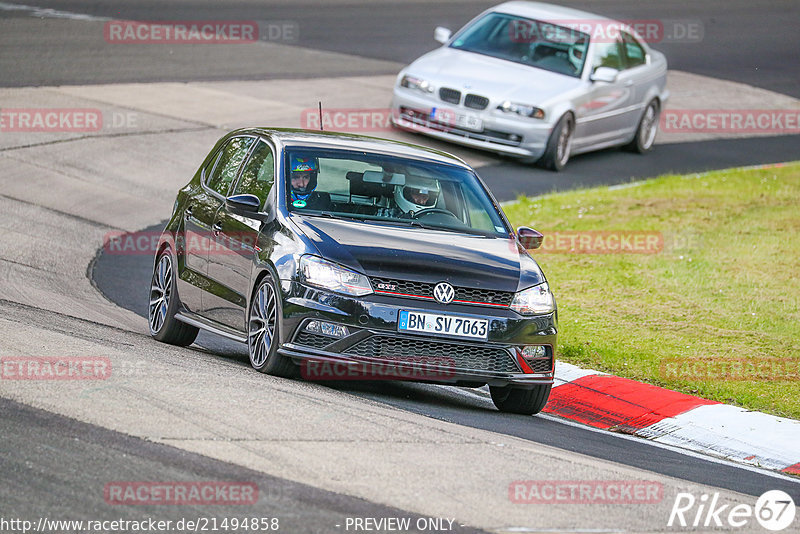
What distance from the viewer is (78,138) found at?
1794 cm

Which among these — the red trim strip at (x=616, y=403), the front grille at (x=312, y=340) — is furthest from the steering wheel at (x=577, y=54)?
the front grille at (x=312, y=340)

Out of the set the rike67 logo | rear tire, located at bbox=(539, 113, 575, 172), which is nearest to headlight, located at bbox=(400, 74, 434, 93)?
rear tire, located at bbox=(539, 113, 575, 172)

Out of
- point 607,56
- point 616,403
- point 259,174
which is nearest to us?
point 259,174

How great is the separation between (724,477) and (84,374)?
147 inches

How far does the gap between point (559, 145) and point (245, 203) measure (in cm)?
1067

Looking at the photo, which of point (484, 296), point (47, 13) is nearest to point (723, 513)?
point (484, 296)

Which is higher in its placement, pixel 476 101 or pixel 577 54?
pixel 577 54

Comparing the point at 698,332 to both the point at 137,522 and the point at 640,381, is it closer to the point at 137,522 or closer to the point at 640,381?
the point at 640,381

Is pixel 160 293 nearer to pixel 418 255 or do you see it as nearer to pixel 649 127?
pixel 418 255

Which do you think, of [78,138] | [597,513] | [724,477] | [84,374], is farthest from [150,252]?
[597,513]

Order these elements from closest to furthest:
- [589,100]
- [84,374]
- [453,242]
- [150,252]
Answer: [84,374] < [453,242] < [150,252] < [589,100]

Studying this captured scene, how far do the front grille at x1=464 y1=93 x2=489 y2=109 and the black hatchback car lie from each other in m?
8.62

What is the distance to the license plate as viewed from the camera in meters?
18.9

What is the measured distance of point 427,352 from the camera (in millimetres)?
8391
